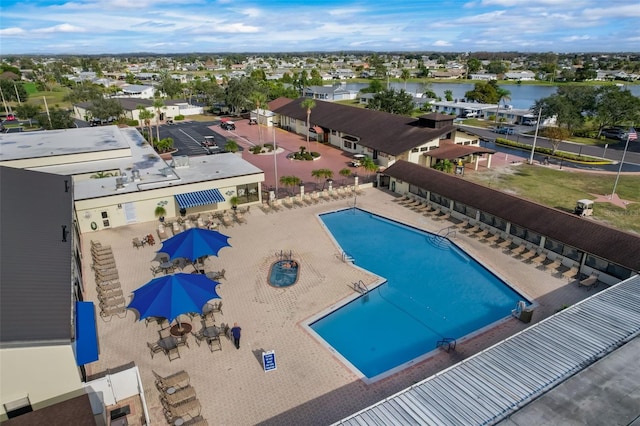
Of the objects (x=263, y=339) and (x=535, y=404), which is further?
(x=263, y=339)

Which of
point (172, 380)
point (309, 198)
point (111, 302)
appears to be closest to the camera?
point (172, 380)

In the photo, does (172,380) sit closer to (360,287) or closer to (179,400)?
(179,400)

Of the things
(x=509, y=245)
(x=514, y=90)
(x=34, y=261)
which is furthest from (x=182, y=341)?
(x=514, y=90)

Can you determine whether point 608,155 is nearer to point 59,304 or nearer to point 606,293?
point 606,293

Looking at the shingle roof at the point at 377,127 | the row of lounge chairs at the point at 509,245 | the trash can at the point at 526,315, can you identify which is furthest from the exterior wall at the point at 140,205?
the trash can at the point at 526,315

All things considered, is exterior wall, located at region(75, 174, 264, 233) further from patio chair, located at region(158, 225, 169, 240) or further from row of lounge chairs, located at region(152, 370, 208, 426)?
row of lounge chairs, located at region(152, 370, 208, 426)

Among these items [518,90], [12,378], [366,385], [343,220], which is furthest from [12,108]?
[518,90]
